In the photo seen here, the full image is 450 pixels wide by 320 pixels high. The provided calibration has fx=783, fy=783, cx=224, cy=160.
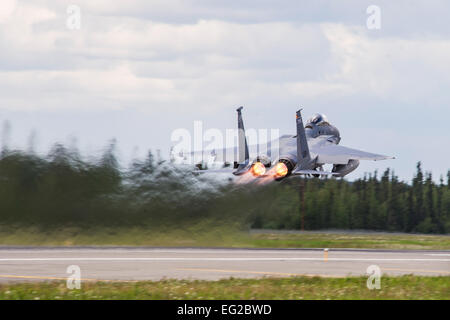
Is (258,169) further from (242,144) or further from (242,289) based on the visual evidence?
(242,289)

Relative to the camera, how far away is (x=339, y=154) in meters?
45.3

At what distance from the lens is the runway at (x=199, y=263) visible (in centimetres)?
2984

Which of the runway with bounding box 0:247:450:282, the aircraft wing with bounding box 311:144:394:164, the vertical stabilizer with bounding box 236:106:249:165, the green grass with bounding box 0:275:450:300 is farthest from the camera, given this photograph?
the aircraft wing with bounding box 311:144:394:164

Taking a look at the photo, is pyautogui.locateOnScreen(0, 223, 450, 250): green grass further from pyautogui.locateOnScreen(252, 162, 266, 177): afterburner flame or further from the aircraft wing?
the aircraft wing

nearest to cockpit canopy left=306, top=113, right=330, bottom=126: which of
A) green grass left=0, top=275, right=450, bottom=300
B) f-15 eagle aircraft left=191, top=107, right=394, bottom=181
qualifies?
f-15 eagle aircraft left=191, top=107, right=394, bottom=181

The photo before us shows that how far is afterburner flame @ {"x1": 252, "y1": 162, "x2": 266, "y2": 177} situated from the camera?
4184 centimetres

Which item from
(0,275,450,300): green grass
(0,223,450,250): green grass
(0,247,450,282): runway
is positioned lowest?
(0,275,450,300): green grass

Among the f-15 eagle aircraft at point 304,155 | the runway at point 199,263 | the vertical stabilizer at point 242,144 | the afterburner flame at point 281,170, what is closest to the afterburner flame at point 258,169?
the f-15 eagle aircraft at point 304,155

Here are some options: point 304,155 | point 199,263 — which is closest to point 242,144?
point 304,155

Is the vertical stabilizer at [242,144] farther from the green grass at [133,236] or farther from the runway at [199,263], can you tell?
the runway at [199,263]

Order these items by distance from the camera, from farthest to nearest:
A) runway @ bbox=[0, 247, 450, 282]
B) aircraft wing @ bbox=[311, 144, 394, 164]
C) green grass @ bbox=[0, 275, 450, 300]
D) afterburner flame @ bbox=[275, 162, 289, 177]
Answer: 1. aircraft wing @ bbox=[311, 144, 394, 164]
2. afterburner flame @ bbox=[275, 162, 289, 177]
3. runway @ bbox=[0, 247, 450, 282]
4. green grass @ bbox=[0, 275, 450, 300]

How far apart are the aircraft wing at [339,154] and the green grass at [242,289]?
56.6ft
